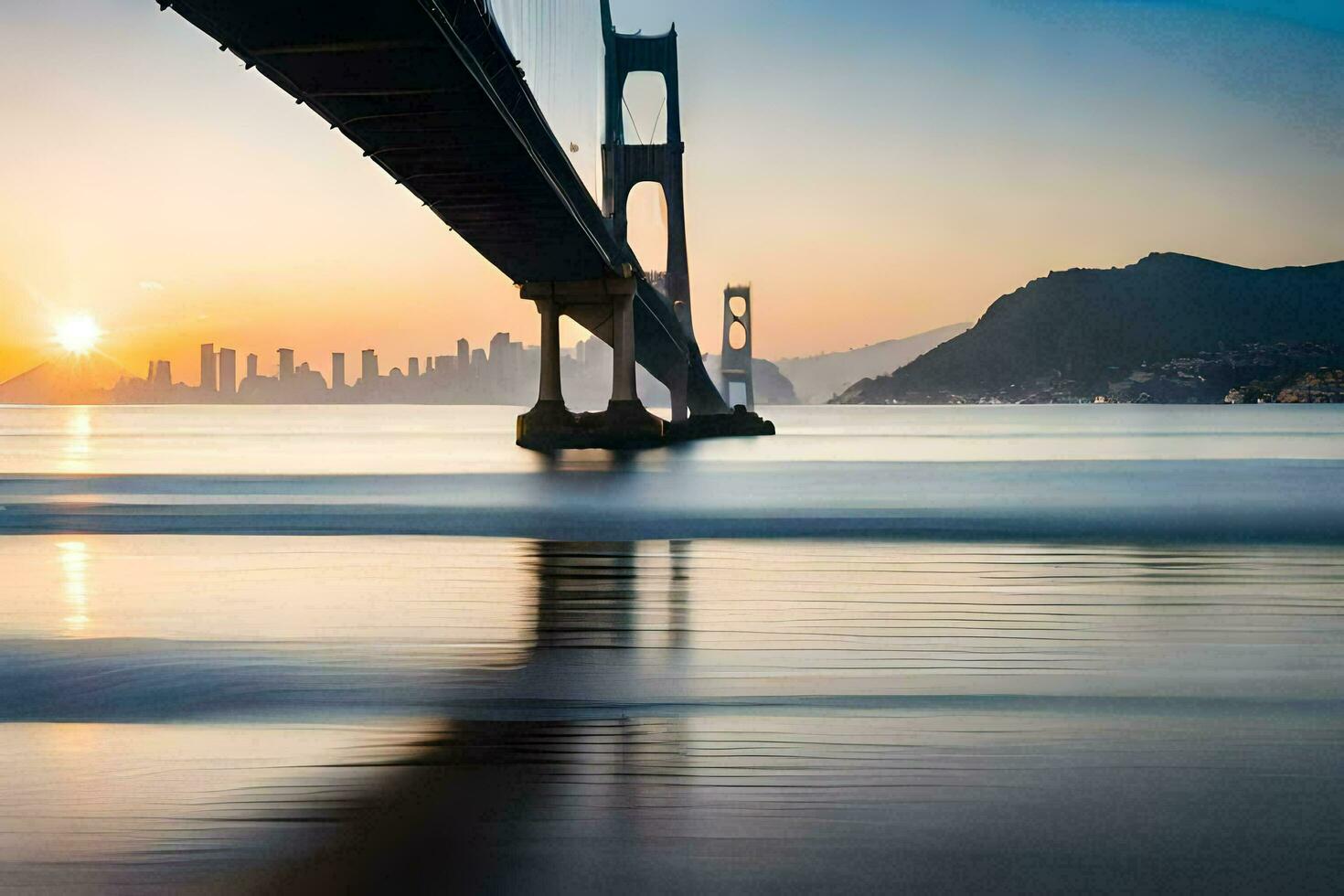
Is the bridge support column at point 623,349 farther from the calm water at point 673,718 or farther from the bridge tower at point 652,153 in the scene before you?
the calm water at point 673,718

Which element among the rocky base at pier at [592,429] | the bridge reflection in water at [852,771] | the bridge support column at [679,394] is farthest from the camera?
the bridge support column at [679,394]

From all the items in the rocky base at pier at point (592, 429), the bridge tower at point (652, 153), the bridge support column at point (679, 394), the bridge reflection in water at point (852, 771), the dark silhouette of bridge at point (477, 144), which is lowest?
the bridge reflection in water at point (852, 771)

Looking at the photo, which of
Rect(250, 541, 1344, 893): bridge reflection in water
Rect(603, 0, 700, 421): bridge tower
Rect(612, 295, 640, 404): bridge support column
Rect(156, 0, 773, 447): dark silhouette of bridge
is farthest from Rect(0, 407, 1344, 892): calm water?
Rect(603, 0, 700, 421): bridge tower

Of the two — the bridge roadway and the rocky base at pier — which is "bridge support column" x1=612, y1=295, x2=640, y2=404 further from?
the bridge roadway

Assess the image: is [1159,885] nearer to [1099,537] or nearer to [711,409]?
[1099,537]

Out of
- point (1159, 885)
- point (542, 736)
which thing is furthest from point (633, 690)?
point (1159, 885)

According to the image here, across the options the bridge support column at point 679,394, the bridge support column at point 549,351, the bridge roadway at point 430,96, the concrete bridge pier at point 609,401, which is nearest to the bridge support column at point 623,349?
the concrete bridge pier at point 609,401

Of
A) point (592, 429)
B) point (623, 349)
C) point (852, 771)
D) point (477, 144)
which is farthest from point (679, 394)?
point (852, 771)
